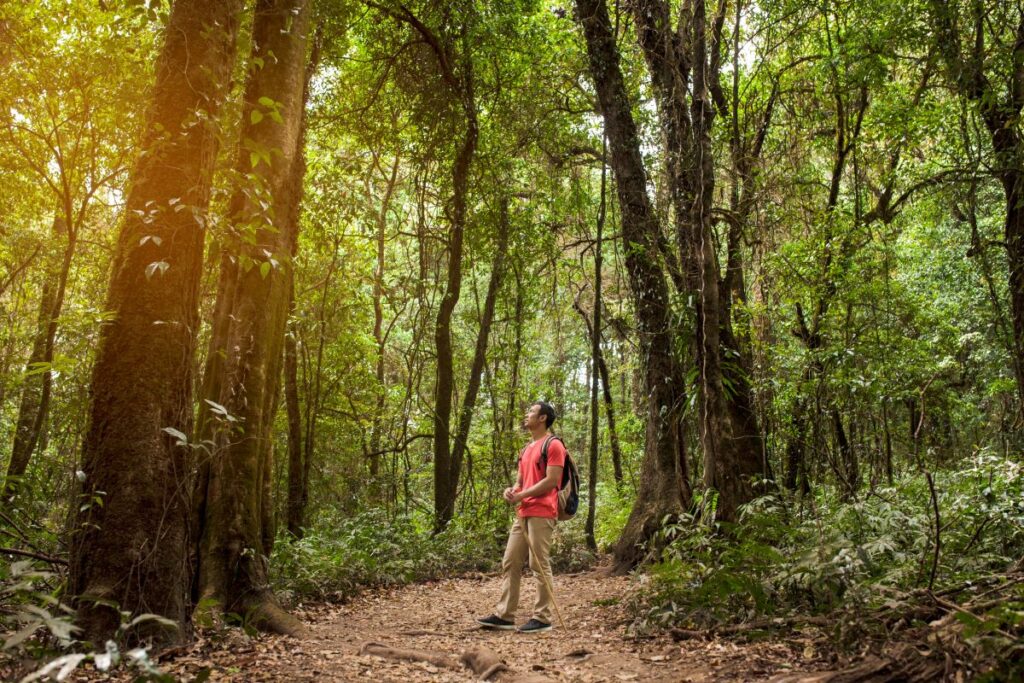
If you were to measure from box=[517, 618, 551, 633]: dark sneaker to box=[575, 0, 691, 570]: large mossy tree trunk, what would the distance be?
310cm

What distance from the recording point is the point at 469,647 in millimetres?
5734

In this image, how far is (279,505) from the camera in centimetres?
1439

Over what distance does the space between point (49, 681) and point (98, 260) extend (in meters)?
12.3

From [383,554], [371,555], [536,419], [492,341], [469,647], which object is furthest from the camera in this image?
[492,341]

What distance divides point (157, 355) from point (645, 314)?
691cm

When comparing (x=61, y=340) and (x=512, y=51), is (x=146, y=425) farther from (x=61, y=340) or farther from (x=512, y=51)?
(x=61, y=340)

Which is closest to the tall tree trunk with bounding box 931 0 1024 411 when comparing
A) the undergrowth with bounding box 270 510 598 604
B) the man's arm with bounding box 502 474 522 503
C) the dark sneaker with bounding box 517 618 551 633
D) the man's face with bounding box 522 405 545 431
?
the man's face with bounding box 522 405 545 431

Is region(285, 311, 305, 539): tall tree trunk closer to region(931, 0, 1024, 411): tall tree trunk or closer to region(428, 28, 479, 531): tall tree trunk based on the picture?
region(428, 28, 479, 531): tall tree trunk

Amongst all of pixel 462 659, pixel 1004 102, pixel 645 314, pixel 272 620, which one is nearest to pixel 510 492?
pixel 462 659

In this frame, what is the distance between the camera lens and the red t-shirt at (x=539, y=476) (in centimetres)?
659

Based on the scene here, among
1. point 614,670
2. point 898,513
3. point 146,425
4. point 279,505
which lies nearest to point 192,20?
point 146,425

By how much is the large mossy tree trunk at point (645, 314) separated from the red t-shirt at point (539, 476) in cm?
298

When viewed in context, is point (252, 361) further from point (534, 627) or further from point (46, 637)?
point (534, 627)

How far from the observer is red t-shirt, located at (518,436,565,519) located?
659 centimetres
